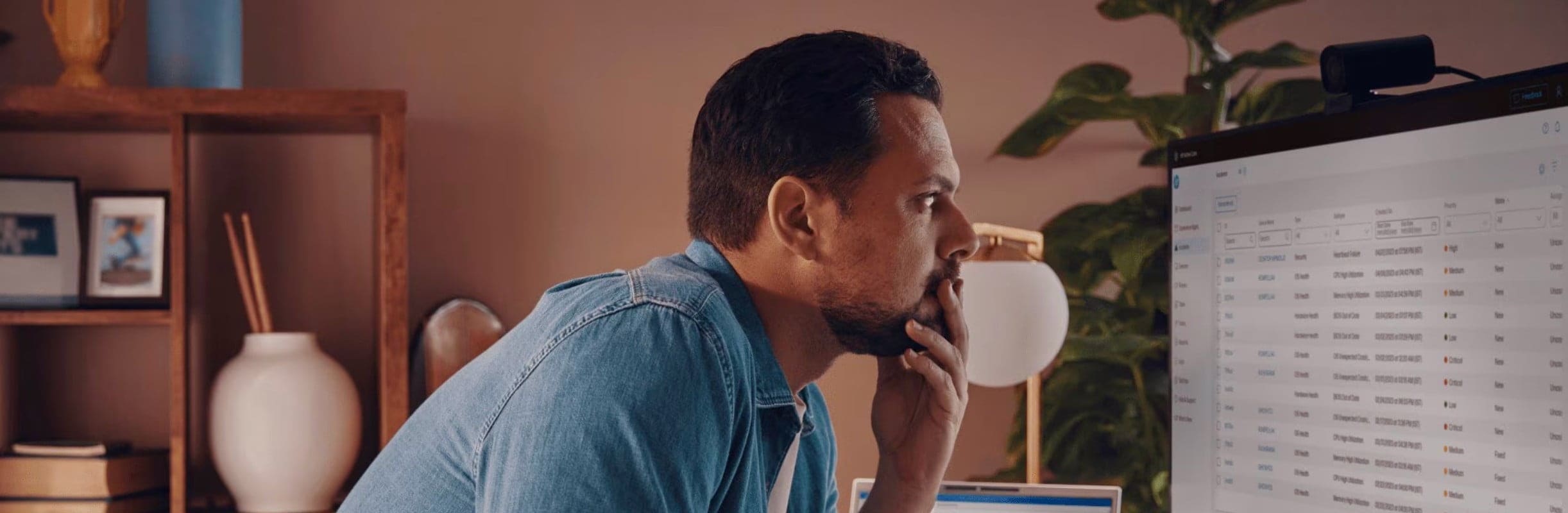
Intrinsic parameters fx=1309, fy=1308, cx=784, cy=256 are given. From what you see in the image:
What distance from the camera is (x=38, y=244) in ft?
7.77

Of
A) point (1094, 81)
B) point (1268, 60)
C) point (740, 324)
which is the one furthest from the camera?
point (1094, 81)

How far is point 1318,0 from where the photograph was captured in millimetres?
2848

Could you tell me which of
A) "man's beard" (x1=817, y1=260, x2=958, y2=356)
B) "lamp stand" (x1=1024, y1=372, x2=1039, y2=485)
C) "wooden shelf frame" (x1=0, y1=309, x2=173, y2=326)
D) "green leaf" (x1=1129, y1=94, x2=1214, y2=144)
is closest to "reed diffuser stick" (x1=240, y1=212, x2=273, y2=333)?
"wooden shelf frame" (x1=0, y1=309, x2=173, y2=326)

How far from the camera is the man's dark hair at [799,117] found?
104 centimetres

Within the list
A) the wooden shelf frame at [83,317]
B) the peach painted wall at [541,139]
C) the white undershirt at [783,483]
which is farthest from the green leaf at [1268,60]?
the wooden shelf frame at [83,317]

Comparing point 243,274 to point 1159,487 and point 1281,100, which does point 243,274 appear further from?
point 1281,100

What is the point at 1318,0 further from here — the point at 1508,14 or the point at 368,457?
the point at 368,457

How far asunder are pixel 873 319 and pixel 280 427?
61.1 inches

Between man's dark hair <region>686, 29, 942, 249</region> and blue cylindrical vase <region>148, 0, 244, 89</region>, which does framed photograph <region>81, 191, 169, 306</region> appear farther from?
man's dark hair <region>686, 29, 942, 249</region>

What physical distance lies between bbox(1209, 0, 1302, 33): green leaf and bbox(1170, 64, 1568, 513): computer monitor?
1.40 metres

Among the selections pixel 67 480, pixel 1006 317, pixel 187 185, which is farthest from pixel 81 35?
pixel 1006 317

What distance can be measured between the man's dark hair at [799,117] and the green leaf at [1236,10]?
1.76 metres

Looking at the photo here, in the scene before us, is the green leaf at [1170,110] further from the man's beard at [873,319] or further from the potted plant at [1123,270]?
the man's beard at [873,319]

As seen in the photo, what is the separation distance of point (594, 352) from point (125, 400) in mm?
2146
